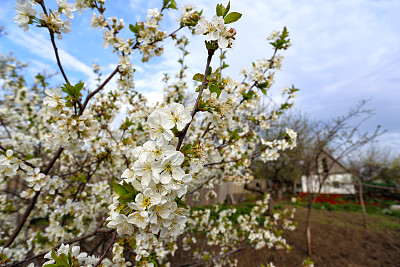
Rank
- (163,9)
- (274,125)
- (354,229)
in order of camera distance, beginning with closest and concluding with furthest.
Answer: (163,9) < (354,229) < (274,125)

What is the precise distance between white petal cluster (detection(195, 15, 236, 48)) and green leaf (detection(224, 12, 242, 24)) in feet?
0.13

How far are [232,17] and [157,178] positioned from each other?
39.2 inches

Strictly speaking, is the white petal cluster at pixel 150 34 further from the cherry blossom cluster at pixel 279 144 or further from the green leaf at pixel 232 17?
the cherry blossom cluster at pixel 279 144

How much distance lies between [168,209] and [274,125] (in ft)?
39.2

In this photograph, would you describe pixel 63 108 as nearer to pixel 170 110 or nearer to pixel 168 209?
pixel 170 110

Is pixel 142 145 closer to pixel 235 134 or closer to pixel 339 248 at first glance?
pixel 235 134

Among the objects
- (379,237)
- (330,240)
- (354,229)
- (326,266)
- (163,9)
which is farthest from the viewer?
(354,229)

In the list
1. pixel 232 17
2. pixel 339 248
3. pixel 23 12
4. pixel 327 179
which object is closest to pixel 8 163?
pixel 23 12

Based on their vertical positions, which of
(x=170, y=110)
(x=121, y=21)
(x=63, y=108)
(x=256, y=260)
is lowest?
(x=256, y=260)

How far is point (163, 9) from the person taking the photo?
2.15m

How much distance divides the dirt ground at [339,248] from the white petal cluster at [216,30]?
16.8ft

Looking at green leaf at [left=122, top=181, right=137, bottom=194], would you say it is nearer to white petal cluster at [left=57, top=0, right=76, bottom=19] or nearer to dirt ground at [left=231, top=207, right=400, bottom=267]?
white petal cluster at [left=57, top=0, right=76, bottom=19]

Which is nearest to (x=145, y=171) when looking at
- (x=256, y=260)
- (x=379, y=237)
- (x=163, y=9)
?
(x=163, y=9)

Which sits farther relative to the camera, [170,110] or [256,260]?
[256,260]
